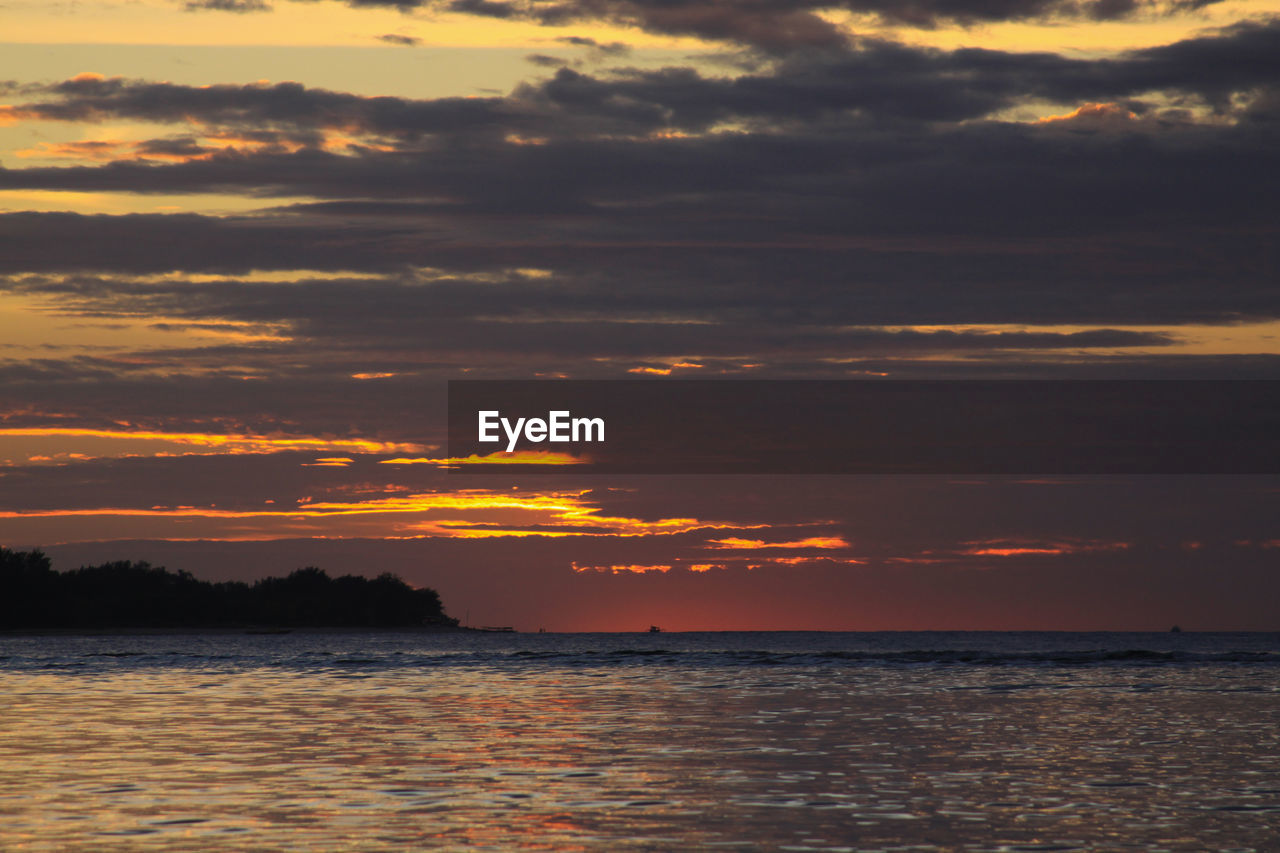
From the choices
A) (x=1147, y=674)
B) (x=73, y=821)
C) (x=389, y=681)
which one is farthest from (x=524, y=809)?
(x=1147, y=674)

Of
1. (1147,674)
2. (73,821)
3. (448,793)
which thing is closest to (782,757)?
(448,793)

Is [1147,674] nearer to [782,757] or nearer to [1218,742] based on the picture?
[1218,742]

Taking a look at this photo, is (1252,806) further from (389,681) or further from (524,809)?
(389,681)

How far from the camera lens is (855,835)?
17.1 m

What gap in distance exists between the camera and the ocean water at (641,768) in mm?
17203

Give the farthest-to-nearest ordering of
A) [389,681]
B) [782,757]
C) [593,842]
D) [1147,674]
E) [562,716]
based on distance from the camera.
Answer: [1147,674] < [389,681] < [562,716] < [782,757] < [593,842]

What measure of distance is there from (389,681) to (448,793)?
35187 mm

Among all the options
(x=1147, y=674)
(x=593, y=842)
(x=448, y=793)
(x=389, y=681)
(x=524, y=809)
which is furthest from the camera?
(x=1147, y=674)

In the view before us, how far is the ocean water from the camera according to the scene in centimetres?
1720

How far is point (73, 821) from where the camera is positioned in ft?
58.5

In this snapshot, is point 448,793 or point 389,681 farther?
point 389,681

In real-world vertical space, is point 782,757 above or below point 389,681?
above

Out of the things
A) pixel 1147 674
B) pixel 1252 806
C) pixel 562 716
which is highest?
pixel 1252 806

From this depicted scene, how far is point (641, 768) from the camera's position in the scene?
23.6m
